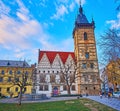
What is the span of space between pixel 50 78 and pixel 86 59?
14277mm

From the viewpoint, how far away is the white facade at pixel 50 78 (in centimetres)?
5200

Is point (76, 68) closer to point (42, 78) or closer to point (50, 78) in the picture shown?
point (50, 78)

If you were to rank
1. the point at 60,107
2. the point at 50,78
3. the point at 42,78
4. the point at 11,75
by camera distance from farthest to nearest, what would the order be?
the point at 11,75
the point at 50,78
the point at 42,78
the point at 60,107

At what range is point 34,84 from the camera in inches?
2055

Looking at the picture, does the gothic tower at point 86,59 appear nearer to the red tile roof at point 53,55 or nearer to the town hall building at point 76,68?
the town hall building at point 76,68

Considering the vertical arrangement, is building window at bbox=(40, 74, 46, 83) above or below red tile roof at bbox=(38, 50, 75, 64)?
below

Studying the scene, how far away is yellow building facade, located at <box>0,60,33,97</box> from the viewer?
53.8m

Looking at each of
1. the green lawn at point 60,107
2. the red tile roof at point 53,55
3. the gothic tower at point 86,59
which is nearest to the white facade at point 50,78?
the red tile roof at point 53,55

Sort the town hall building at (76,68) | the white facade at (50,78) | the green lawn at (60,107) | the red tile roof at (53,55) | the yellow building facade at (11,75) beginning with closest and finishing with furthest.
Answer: the green lawn at (60,107)
the white facade at (50,78)
the town hall building at (76,68)
the yellow building facade at (11,75)
the red tile roof at (53,55)

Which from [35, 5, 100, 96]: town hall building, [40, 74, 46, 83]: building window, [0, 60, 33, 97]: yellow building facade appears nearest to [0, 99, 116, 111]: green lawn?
[35, 5, 100, 96]: town hall building

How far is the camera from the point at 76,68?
52812 millimetres

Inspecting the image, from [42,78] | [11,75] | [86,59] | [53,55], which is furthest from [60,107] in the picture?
[11,75]

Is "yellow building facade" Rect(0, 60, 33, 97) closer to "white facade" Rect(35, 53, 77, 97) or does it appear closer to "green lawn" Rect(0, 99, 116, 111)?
"white facade" Rect(35, 53, 77, 97)

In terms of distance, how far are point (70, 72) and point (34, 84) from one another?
13.1m
